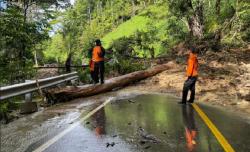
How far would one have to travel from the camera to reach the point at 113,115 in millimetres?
11680

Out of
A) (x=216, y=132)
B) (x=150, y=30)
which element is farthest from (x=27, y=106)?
(x=150, y=30)

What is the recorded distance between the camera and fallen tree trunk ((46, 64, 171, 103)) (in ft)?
47.2

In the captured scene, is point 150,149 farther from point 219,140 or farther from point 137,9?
point 137,9

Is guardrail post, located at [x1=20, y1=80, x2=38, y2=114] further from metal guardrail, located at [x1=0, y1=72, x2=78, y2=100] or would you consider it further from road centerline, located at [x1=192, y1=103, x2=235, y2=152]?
road centerline, located at [x1=192, y1=103, x2=235, y2=152]

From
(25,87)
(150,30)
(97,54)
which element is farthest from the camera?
(150,30)

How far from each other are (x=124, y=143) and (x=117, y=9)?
9880cm

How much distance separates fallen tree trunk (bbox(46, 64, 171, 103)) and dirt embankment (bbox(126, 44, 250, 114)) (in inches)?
12.9

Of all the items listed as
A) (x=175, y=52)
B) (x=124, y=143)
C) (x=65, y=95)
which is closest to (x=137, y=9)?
(x=175, y=52)

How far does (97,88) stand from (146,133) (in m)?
7.76

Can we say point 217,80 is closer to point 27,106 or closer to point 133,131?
point 27,106


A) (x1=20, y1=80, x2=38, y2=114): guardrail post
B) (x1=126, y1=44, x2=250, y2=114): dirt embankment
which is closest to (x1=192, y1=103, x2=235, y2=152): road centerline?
(x1=126, y1=44, x2=250, y2=114): dirt embankment

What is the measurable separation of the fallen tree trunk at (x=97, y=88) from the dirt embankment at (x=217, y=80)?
33cm

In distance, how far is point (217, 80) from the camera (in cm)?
1892

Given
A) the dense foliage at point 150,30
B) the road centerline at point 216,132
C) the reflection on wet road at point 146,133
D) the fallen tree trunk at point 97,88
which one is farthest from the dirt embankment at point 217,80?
the reflection on wet road at point 146,133
